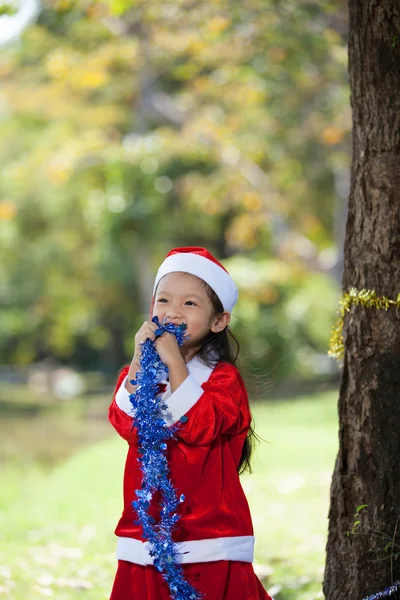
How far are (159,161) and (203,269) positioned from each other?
1676cm

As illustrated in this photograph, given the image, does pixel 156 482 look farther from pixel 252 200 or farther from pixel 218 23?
pixel 252 200

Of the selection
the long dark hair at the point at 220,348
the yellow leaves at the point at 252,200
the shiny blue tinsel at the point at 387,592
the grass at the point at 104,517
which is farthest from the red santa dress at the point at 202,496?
the yellow leaves at the point at 252,200

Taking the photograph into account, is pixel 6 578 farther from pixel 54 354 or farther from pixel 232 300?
pixel 54 354

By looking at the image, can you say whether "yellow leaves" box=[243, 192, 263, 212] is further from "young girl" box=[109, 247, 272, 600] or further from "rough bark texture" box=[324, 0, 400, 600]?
"young girl" box=[109, 247, 272, 600]

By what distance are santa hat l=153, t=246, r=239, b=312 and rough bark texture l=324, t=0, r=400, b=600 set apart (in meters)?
0.57

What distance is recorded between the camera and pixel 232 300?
114 inches

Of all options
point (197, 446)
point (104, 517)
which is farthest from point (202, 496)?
point (104, 517)

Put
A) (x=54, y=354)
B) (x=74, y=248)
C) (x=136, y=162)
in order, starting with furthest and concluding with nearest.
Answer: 1. (x=54, y=354)
2. (x=74, y=248)
3. (x=136, y=162)

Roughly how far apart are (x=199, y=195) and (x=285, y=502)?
11.7 meters

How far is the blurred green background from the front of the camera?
22.5 feet

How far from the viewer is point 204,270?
2803mm

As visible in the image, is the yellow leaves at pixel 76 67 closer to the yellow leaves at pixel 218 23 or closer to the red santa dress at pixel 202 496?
the yellow leaves at pixel 218 23

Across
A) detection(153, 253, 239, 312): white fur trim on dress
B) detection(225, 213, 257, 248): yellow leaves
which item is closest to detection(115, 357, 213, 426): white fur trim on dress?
detection(153, 253, 239, 312): white fur trim on dress

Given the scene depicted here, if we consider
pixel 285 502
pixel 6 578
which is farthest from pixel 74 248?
pixel 6 578
